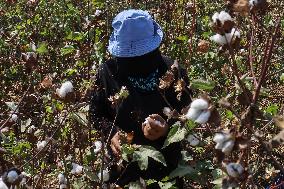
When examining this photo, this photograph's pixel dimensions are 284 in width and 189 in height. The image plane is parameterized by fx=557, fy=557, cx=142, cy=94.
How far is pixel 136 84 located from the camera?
6.93 ft

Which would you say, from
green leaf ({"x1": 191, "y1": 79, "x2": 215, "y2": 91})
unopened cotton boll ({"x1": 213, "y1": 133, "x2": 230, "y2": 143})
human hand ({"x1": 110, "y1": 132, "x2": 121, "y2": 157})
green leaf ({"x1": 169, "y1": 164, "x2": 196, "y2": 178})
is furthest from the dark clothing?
unopened cotton boll ({"x1": 213, "y1": 133, "x2": 230, "y2": 143})

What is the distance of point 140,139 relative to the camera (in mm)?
2207

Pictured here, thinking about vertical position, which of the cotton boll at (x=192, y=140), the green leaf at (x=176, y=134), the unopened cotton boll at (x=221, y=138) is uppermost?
the unopened cotton boll at (x=221, y=138)

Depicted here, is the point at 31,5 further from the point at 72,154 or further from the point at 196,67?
the point at 72,154

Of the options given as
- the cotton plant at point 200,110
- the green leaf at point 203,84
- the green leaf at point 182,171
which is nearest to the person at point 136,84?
the green leaf at point 182,171

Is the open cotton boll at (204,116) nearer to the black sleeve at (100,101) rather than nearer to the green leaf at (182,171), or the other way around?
the green leaf at (182,171)

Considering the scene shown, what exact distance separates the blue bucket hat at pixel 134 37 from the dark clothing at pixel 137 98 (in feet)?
0.13

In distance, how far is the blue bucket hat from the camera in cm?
198

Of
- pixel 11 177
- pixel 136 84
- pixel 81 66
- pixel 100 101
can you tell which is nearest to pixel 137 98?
pixel 136 84

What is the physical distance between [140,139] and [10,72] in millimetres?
2160

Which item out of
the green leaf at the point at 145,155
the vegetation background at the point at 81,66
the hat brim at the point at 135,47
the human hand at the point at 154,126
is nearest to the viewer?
the human hand at the point at 154,126

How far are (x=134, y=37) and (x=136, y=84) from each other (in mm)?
212

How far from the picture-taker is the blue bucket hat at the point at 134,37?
1979 millimetres

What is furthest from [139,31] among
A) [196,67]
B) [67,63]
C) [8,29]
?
[8,29]
